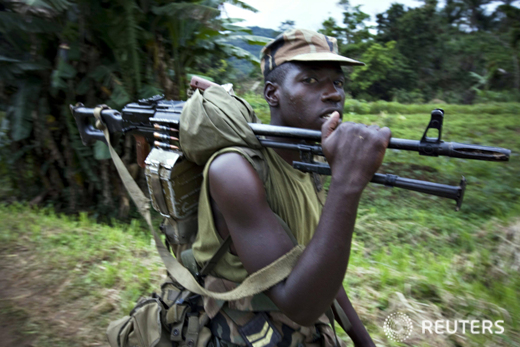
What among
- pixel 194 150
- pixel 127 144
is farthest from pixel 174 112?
pixel 127 144

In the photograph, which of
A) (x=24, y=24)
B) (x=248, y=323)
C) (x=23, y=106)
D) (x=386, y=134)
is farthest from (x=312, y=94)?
(x=23, y=106)

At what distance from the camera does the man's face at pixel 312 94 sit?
1674mm

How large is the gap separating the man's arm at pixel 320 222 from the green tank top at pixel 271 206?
3.6 inches

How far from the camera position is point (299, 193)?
1693 millimetres

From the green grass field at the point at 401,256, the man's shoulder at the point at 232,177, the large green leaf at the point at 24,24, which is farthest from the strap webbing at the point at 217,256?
the large green leaf at the point at 24,24

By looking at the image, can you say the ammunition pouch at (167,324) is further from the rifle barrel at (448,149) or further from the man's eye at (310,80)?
the man's eye at (310,80)

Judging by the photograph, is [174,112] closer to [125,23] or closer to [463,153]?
[463,153]

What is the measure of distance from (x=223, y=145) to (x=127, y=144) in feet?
12.7

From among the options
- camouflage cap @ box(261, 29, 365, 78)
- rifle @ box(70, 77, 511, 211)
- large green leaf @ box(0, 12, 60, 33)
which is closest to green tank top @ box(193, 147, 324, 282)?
rifle @ box(70, 77, 511, 211)

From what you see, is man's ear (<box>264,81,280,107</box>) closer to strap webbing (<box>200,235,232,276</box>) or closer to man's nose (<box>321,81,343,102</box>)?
man's nose (<box>321,81,343,102</box>)

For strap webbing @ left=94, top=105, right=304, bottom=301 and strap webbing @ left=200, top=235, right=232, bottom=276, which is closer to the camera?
strap webbing @ left=94, top=105, right=304, bottom=301

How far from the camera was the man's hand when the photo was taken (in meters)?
1.24

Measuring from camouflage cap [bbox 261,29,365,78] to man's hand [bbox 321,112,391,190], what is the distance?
54cm

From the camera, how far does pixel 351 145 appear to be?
4.13 feet
